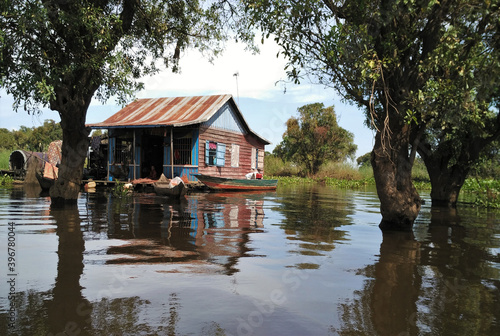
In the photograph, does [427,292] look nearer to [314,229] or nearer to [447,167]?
[314,229]

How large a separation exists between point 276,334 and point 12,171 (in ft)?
85.3

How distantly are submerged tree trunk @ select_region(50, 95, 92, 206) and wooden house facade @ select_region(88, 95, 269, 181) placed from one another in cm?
656

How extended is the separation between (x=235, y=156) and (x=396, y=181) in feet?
49.4

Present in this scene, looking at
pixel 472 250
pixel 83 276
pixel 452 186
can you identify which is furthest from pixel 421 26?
pixel 452 186

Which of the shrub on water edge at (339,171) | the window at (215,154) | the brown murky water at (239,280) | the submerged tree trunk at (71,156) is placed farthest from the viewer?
the shrub on water edge at (339,171)

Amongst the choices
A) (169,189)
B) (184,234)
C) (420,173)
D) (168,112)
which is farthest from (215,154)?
(420,173)

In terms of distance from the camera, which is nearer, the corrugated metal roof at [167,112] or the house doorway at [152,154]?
the corrugated metal roof at [167,112]

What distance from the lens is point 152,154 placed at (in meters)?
20.8

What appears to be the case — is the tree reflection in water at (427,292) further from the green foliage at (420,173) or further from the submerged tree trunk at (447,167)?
the green foliage at (420,173)

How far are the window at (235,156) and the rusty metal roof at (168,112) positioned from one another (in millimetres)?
1702

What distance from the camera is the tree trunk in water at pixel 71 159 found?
33.7 ft

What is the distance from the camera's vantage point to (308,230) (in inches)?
320

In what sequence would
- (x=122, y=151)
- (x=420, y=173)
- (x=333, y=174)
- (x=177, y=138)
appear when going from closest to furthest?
1. (x=177, y=138)
2. (x=122, y=151)
3. (x=420, y=173)
4. (x=333, y=174)

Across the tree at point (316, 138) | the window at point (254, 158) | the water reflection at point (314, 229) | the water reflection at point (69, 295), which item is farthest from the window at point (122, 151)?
the tree at point (316, 138)
